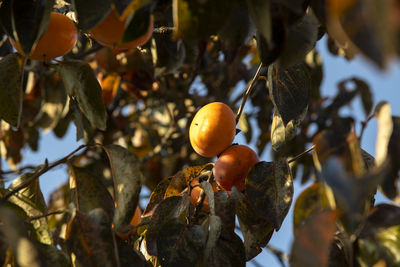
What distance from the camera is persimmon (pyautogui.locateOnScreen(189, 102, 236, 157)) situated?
1192mm

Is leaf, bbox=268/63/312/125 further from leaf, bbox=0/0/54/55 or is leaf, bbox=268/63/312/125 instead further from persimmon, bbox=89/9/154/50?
leaf, bbox=0/0/54/55

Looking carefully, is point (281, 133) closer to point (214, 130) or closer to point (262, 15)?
point (214, 130)

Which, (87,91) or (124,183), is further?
(87,91)

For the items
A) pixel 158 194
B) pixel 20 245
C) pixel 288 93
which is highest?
pixel 288 93

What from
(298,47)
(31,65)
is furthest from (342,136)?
(31,65)

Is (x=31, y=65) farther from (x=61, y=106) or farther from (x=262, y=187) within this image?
(x=262, y=187)

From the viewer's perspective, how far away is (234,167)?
112cm

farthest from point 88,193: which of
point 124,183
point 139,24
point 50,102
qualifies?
point 50,102

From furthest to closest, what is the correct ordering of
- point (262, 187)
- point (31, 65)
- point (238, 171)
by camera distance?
point (31, 65) < point (238, 171) < point (262, 187)

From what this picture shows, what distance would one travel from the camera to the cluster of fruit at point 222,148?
3.69 feet

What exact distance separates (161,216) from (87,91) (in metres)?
0.32

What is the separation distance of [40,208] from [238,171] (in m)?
0.47

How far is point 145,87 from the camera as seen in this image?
2211mm

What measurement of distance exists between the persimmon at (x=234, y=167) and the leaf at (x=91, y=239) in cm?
33
